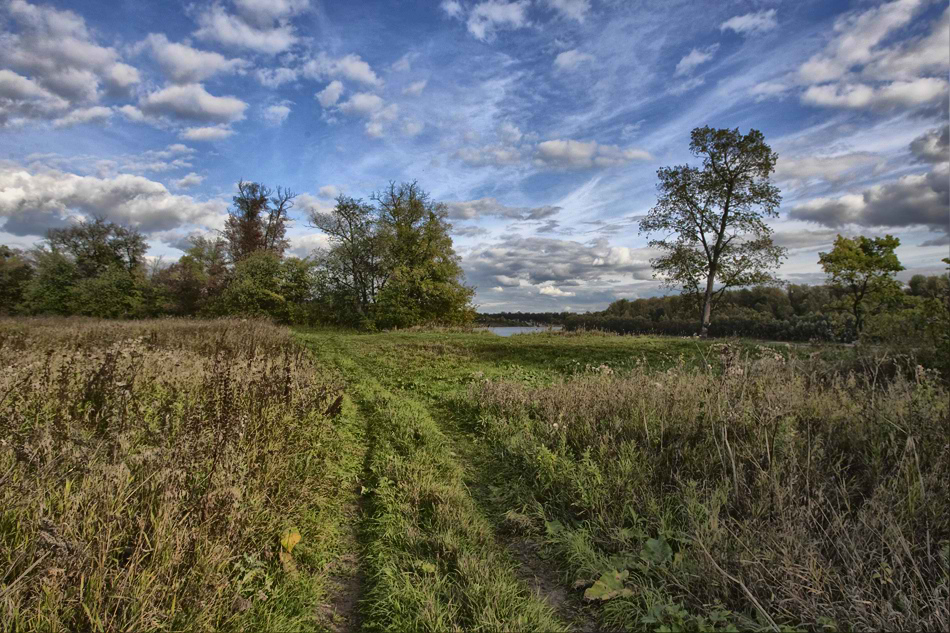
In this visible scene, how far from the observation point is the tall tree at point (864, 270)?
2625 cm

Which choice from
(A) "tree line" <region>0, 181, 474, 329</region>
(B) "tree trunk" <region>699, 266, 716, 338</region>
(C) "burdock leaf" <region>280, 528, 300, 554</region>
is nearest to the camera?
(C) "burdock leaf" <region>280, 528, 300, 554</region>

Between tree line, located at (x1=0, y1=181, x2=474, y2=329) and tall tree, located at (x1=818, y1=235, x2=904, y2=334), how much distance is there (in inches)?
982

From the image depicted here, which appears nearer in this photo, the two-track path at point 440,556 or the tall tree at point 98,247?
the two-track path at point 440,556

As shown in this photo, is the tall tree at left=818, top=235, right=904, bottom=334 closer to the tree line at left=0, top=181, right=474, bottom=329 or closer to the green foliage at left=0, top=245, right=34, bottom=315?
the tree line at left=0, top=181, right=474, bottom=329

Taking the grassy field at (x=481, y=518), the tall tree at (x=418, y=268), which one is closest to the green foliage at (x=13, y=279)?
the tall tree at (x=418, y=268)

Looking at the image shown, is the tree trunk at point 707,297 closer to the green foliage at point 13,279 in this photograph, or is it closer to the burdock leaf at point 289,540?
the burdock leaf at point 289,540

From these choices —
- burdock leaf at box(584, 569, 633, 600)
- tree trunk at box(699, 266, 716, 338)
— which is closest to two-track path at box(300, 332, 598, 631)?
burdock leaf at box(584, 569, 633, 600)

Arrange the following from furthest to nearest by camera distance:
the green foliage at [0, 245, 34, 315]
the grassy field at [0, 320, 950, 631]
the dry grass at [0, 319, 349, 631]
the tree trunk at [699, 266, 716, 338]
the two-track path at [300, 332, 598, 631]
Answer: the green foliage at [0, 245, 34, 315] → the tree trunk at [699, 266, 716, 338] → the two-track path at [300, 332, 598, 631] → the grassy field at [0, 320, 950, 631] → the dry grass at [0, 319, 349, 631]

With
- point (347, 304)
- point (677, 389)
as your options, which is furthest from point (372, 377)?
point (347, 304)

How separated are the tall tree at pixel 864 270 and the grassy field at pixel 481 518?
2704 cm

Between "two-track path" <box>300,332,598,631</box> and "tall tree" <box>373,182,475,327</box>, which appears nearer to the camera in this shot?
"two-track path" <box>300,332,598,631</box>

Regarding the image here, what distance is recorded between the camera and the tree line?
3531 cm

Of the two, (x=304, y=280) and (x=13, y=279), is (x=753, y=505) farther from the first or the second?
(x=13, y=279)

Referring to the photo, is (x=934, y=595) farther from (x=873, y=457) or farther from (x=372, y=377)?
(x=372, y=377)
